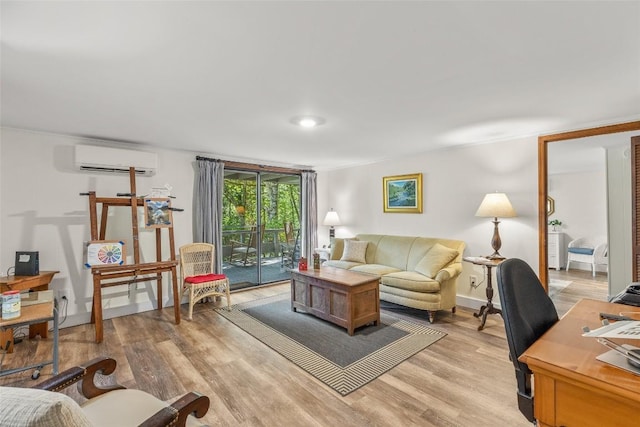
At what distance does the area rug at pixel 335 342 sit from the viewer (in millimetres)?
2496

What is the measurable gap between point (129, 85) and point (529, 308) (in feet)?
9.41

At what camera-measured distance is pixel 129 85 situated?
7.28ft

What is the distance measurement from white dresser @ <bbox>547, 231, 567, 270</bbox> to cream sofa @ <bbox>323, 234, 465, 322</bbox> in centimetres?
388

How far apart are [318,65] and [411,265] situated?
3284 mm

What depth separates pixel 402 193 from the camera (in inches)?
196

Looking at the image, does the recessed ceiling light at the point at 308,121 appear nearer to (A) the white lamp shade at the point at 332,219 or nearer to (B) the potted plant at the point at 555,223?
(A) the white lamp shade at the point at 332,219

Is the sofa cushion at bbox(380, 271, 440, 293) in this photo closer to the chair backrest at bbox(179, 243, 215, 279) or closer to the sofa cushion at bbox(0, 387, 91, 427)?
the chair backrest at bbox(179, 243, 215, 279)

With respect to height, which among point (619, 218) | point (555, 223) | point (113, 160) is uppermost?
point (113, 160)

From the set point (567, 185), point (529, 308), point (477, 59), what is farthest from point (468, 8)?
point (567, 185)

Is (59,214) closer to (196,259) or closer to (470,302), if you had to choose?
(196,259)

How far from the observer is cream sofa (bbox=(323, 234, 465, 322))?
3.60 metres

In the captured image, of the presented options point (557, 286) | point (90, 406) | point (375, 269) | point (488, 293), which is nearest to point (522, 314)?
point (90, 406)

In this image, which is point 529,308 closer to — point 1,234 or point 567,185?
point 1,234

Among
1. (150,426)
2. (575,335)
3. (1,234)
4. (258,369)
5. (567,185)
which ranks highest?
(567,185)
